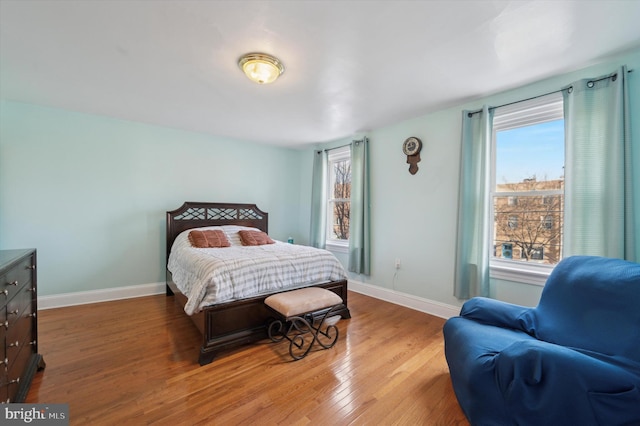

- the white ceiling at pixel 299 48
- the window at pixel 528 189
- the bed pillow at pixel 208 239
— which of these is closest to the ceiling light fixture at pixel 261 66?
the white ceiling at pixel 299 48

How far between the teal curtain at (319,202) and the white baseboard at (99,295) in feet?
8.20

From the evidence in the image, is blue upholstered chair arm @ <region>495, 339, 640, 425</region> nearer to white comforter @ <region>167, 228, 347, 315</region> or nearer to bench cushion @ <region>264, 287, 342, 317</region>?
bench cushion @ <region>264, 287, 342, 317</region>

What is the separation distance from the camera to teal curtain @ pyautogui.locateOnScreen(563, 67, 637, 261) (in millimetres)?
1972

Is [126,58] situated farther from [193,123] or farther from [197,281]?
[197,281]

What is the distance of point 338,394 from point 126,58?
2980mm

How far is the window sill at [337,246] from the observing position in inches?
174

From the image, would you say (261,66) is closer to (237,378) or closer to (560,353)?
(237,378)

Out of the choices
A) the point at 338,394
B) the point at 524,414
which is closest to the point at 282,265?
the point at 338,394

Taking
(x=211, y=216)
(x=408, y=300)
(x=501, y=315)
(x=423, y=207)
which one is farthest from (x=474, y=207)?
(x=211, y=216)

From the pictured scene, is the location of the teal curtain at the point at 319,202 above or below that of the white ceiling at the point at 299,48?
below

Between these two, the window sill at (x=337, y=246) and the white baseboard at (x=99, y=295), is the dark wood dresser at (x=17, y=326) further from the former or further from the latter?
the window sill at (x=337, y=246)

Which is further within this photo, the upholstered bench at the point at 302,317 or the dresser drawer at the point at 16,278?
the upholstered bench at the point at 302,317

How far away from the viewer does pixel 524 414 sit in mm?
1237

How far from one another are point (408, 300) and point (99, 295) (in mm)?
4027
